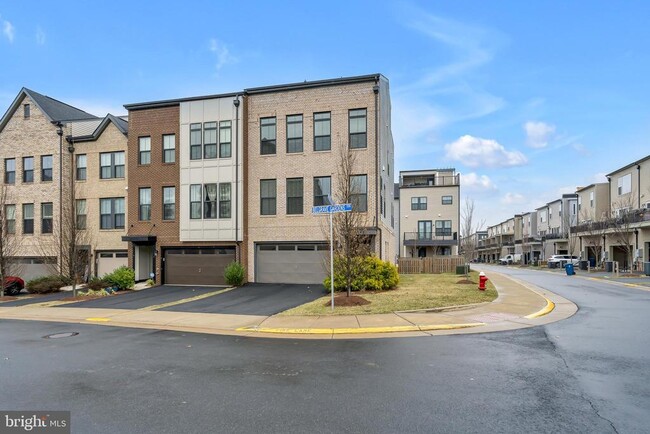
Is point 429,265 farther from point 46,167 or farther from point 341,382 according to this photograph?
point 46,167

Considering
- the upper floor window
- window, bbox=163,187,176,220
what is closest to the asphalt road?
window, bbox=163,187,176,220

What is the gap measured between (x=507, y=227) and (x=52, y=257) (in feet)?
325

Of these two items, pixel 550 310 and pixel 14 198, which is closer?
pixel 550 310

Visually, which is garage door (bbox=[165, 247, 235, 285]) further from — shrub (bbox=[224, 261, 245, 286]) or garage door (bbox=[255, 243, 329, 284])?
garage door (bbox=[255, 243, 329, 284])

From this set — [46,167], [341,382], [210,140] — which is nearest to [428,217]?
[210,140]

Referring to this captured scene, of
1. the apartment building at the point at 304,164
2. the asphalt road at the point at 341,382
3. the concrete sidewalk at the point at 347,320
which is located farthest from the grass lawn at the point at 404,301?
the apartment building at the point at 304,164

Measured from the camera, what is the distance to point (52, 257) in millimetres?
25781

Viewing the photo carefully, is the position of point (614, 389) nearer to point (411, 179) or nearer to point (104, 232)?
point (104, 232)

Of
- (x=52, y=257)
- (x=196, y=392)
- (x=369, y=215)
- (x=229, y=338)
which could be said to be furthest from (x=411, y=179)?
(x=196, y=392)

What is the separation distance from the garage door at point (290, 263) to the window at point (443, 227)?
31.5 metres

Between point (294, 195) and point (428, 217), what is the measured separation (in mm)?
31911

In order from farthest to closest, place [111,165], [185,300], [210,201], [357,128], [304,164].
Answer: [111,165], [210,201], [304,164], [357,128], [185,300]

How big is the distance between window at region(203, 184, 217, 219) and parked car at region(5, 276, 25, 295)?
1173 centimetres

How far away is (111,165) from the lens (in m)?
26.2
